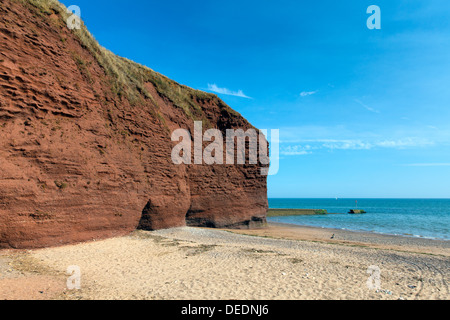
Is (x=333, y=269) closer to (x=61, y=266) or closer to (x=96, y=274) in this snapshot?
(x=96, y=274)

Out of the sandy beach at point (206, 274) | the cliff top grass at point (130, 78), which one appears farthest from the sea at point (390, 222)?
the cliff top grass at point (130, 78)

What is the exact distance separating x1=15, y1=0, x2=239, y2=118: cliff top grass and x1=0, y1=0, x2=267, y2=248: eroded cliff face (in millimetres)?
89

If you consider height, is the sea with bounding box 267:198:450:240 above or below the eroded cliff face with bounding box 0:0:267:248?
below

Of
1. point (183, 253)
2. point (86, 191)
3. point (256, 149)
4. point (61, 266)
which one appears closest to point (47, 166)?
point (86, 191)

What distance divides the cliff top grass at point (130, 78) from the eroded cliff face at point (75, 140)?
0.09 metres

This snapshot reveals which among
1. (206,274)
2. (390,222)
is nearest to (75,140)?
(206,274)

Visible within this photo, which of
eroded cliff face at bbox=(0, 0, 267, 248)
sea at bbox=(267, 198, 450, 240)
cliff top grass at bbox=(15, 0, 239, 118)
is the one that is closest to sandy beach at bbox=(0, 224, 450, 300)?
eroded cliff face at bbox=(0, 0, 267, 248)

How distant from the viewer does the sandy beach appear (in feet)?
24.1

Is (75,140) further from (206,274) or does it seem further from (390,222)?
(390,222)

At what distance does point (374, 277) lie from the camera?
9531 mm

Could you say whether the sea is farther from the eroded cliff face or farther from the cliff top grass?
the eroded cliff face

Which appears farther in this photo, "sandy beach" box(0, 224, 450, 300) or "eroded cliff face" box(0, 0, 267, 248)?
"eroded cliff face" box(0, 0, 267, 248)

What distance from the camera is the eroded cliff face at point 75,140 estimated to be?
10742 mm

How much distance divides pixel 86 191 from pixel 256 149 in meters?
19.7
